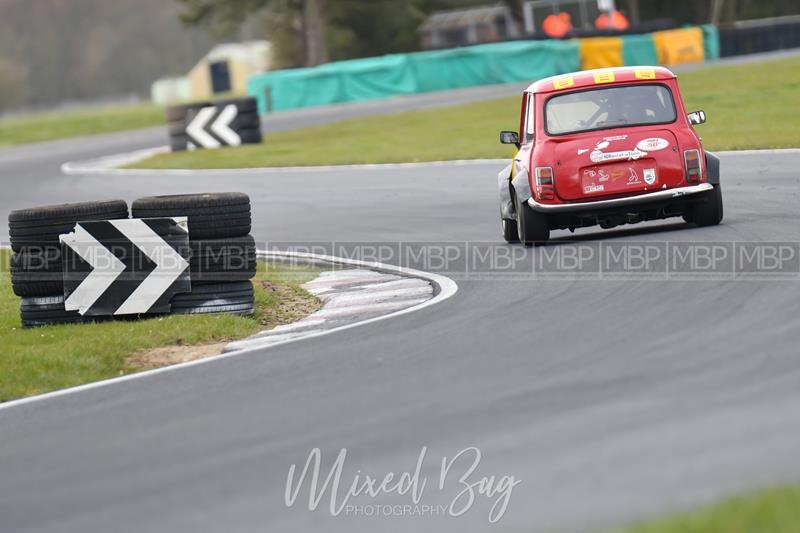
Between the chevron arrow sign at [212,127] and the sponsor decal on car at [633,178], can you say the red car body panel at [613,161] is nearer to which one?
the sponsor decal on car at [633,178]

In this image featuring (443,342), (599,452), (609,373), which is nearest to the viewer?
(599,452)

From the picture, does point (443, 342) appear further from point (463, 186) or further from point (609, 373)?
point (463, 186)

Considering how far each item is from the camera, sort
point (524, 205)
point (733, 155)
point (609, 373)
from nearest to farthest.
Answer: point (609, 373), point (524, 205), point (733, 155)

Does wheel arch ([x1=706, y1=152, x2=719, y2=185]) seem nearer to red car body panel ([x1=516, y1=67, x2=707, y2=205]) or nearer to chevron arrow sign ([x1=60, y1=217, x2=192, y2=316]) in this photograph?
red car body panel ([x1=516, y1=67, x2=707, y2=205])

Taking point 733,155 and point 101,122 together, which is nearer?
point 733,155

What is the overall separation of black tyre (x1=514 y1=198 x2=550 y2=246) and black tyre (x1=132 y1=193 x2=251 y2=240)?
8.90 ft

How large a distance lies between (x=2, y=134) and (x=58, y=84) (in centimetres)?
12780

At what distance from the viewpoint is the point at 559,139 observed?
12.4 metres

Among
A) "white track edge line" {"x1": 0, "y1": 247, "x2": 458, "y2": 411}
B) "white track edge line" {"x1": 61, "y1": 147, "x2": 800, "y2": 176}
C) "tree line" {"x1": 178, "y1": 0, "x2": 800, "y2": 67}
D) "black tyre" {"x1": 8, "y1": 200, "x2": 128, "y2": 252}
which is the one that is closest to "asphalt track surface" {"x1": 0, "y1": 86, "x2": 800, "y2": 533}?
"white track edge line" {"x1": 0, "y1": 247, "x2": 458, "y2": 411}

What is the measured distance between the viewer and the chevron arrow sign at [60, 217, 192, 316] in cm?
1062

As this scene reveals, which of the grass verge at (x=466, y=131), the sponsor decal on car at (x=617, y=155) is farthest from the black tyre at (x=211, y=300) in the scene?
the grass verge at (x=466, y=131)

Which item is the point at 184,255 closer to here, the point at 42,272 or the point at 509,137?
the point at 42,272

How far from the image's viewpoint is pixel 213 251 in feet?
35.0

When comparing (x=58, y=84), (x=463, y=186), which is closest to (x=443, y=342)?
(x=463, y=186)
